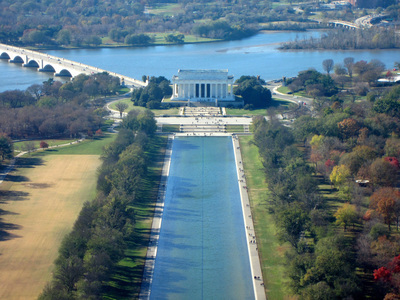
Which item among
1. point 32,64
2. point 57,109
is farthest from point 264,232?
point 32,64

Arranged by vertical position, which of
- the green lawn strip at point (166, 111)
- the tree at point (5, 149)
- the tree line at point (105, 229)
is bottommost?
the tree line at point (105, 229)

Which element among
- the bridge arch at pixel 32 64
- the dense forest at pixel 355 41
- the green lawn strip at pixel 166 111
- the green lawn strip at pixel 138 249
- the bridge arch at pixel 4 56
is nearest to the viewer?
the green lawn strip at pixel 138 249

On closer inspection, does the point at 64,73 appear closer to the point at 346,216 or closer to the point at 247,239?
the point at 247,239

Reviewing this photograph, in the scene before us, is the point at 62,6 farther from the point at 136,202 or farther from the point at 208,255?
the point at 208,255

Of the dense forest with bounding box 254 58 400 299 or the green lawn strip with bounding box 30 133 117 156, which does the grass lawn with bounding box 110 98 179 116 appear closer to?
the green lawn strip with bounding box 30 133 117 156

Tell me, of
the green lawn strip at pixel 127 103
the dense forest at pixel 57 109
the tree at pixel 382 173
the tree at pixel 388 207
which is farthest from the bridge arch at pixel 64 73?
the tree at pixel 388 207

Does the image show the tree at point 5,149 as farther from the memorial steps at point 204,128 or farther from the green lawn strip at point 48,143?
the memorial steps at point 204,128
